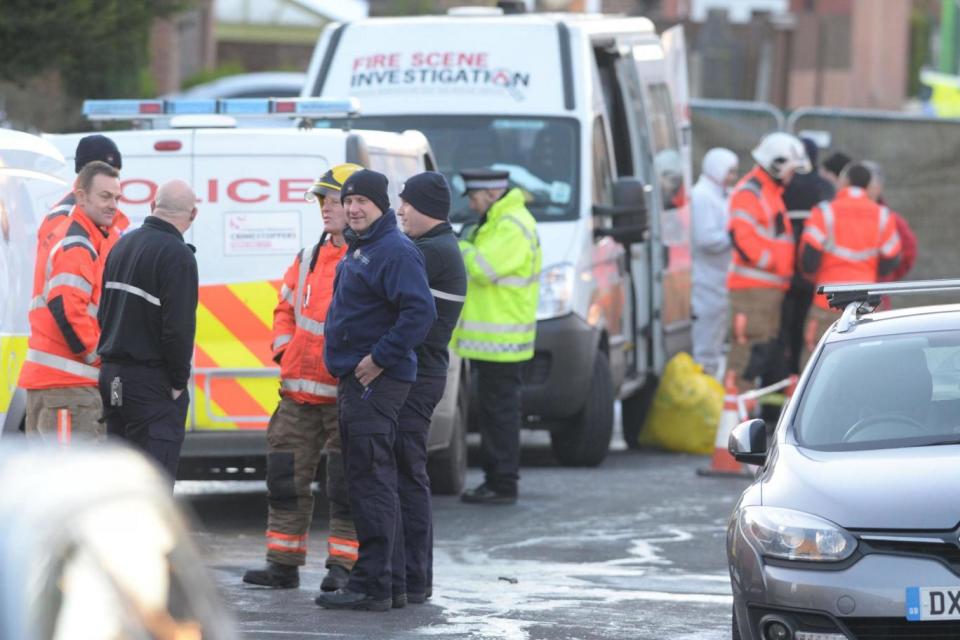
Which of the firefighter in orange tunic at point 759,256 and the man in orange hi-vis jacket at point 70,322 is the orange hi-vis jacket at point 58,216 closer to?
the man in orange hi-vis jacket at point 70,322

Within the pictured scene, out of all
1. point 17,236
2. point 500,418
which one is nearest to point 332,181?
point 17,236

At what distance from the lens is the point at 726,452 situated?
13.5m

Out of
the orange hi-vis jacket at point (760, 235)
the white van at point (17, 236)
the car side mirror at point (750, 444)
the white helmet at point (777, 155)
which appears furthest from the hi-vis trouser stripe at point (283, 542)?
the white helmet at point (777, 155)

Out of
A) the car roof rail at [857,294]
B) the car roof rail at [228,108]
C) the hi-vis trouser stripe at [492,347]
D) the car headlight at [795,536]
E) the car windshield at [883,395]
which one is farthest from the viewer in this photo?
the hi-vis trouser stripe at [492,347]

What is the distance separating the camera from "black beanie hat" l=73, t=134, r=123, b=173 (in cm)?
915

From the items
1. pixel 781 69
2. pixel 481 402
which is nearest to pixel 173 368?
pixel 481 402

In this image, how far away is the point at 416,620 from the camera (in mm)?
8391

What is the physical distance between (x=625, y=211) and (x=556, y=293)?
0.73 meters

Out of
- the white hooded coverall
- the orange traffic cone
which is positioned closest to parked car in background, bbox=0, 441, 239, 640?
the orange traffic cone

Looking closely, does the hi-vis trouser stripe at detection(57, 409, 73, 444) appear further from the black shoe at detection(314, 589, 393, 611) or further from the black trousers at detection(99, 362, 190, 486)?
the black shoe at detection(314, 589, 393, 611)

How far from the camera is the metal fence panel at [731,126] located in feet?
74.4

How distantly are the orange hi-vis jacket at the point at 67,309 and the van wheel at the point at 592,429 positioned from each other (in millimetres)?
5148

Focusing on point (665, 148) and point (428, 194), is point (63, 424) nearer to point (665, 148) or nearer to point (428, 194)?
point (428, 194)

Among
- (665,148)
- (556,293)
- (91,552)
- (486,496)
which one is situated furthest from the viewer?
(665,148)
